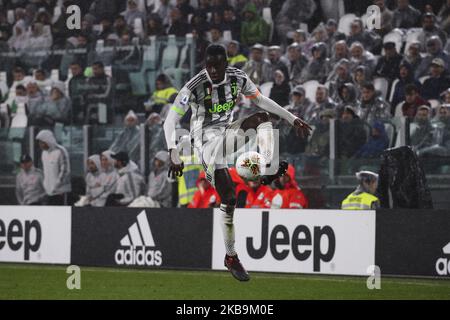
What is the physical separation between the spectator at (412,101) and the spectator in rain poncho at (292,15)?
410 cm

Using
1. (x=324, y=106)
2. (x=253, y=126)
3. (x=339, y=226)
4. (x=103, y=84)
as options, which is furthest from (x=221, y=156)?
(x=103, y=84)

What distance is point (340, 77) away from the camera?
55.2ft

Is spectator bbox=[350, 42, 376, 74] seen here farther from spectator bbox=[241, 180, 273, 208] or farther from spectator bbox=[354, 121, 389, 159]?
spectator bbox=[241, 180, 273, 208]

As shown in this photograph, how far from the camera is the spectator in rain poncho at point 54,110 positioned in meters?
19.2

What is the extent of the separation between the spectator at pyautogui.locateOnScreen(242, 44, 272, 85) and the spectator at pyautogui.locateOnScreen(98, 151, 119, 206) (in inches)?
131

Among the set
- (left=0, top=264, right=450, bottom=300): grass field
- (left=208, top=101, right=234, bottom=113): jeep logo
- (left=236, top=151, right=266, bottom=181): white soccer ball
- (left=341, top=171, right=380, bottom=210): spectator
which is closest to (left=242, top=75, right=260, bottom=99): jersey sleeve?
(left=208, top=101, right=234, bottom=113): jeep logo

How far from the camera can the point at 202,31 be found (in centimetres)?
2019

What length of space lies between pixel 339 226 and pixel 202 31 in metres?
7.80

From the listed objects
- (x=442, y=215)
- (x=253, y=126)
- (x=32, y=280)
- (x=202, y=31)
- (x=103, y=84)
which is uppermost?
(x=202, y=31)

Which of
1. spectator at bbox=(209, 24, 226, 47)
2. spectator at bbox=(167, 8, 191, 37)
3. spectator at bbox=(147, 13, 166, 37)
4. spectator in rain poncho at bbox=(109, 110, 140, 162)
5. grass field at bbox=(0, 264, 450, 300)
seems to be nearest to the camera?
grass field at bbox=(0, 264, 450, 300)

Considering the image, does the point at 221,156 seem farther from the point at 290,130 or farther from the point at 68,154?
the point at 68,154

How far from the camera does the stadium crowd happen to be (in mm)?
15125

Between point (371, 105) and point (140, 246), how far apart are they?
4421mm

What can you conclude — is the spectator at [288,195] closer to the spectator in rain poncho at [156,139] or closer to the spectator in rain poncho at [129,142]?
the spectator in rain poncho at [156,139]
